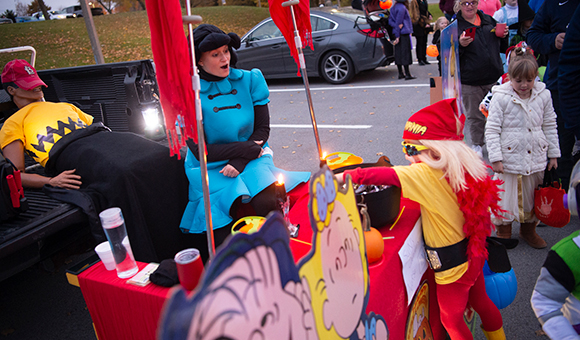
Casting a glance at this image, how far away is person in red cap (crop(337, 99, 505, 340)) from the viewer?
69.6 inches

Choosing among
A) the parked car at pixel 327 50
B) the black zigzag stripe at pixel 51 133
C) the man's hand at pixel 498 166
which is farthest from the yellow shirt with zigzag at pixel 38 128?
the parked car at pixel 327 50

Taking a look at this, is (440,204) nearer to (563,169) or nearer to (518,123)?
(518,123)

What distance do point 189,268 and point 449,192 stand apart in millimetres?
1168

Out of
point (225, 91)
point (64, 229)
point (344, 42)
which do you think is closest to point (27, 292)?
A: point (64, 229)

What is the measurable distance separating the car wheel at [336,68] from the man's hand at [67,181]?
6.87 metres

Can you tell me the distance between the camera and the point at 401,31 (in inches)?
319

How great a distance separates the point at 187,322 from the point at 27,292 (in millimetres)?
3129

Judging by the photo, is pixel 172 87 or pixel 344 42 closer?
pixel 172 87

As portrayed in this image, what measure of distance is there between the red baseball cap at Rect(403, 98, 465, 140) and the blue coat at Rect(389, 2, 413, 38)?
6899 mm

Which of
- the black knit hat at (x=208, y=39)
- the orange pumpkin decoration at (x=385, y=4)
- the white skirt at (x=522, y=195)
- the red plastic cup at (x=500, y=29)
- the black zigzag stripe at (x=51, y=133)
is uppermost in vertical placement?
the orange pumpkin decoration at (x=385, y=4)

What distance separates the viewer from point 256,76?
270 centimetres

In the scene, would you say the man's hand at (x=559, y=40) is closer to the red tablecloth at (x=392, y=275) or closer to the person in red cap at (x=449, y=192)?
the person in red cap at (x=449, y=192)

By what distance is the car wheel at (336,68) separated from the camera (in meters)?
8.47

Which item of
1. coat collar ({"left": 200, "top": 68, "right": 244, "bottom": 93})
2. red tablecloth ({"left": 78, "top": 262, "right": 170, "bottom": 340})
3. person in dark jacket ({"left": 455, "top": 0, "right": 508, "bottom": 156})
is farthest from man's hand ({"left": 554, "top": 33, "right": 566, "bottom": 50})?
red tablecloth ({"left": 78, "top": 262, "right": 170, "bottom": 340})
